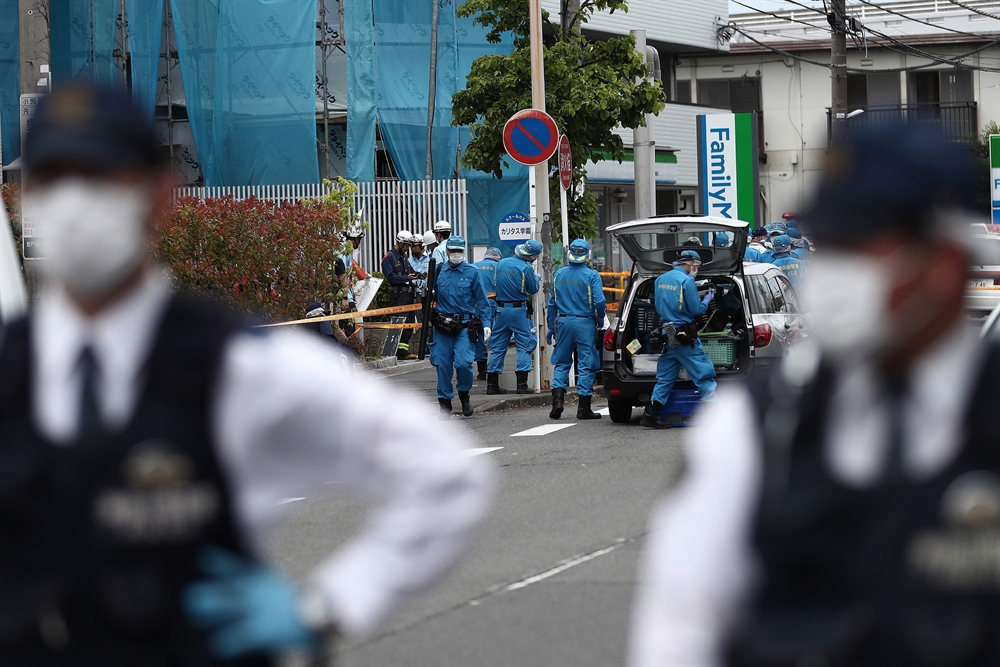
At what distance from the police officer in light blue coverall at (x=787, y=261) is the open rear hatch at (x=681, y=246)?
302cm

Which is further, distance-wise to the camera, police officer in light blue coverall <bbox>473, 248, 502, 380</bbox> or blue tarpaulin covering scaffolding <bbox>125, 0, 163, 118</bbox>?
blue tarpaulin covering scaffolding <bbox>125, 0, 163, 118</bbox>

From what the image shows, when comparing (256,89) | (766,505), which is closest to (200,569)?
(766,505)

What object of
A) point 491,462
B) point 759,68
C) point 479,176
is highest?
point 759,68

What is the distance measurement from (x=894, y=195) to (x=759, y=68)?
48.3 m

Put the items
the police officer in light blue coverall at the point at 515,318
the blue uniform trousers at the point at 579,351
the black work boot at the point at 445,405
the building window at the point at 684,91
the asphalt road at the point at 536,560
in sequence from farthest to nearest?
the building window at the point at 684,91 → the police officer in light blue coverall at the point at 515,318 → the black work boot at the point at 445,405 → the blue uniform trousers at the point at 579,351 → the asphalt road at the point at 536,560

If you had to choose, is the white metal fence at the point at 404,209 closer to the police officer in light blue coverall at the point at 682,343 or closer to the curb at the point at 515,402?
the curb at the point at 515,402

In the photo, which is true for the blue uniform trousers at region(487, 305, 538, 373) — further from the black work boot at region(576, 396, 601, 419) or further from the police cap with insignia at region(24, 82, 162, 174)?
the police cap with insignia at region(24, 82, 162, 174)

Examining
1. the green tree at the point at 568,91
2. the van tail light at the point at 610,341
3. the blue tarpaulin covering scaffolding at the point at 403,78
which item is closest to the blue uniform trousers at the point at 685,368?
the van tail light at the point at 610,341

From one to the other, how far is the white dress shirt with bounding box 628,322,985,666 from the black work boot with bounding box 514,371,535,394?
1582cm

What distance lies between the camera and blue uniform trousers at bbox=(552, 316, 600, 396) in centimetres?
Answer: 1545

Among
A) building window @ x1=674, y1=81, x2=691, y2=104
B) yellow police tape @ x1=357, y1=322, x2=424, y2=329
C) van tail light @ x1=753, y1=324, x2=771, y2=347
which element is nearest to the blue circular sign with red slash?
van tail light @ x1=753, y1=324, x2=771, y2=347

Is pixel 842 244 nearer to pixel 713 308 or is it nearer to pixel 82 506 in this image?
pixel 82 506

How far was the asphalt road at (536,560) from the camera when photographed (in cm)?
632

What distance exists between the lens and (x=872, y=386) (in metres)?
2.13
